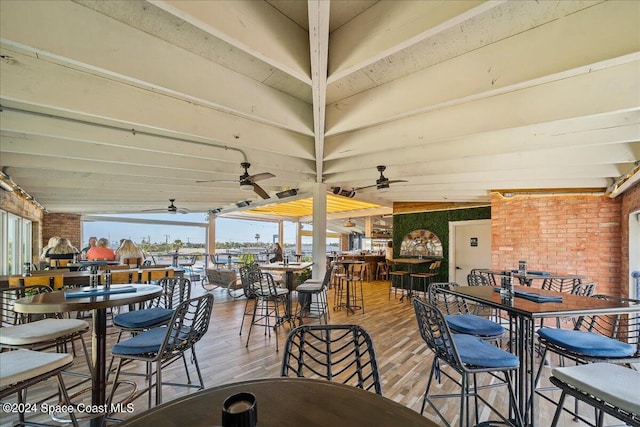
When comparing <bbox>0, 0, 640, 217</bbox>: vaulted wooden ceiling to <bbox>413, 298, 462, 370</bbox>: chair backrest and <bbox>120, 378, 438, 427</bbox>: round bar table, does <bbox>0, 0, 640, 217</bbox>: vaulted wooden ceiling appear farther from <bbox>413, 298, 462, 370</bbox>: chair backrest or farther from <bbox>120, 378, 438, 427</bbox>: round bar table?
<bbox>120, 378, 438, 427</bbox>: round bar table

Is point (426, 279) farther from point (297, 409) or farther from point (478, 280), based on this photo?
point (297, 409)

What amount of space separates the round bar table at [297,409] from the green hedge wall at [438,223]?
7031 mm

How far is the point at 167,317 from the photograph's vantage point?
8.48 feet

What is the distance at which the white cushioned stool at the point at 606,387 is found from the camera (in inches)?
51.9

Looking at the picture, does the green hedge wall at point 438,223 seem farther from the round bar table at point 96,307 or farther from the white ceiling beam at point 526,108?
the round bar table at point 96,307

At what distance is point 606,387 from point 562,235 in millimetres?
4345

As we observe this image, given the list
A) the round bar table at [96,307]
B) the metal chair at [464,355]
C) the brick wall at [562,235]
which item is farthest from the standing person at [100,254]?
the brick wall at [562,235]

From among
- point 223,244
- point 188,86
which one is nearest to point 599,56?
point 188,86

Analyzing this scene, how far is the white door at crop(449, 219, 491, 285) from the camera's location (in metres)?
6.91

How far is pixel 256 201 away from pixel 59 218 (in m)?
7.56

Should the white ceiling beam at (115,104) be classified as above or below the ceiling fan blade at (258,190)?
above

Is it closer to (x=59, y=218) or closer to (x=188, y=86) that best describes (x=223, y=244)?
(x=59, y=218)

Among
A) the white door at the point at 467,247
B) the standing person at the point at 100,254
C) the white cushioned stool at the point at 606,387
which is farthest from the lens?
the white door at the point at 467,247

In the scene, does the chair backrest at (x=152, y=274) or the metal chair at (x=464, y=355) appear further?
the chair backrest at (x=152, y=274)
